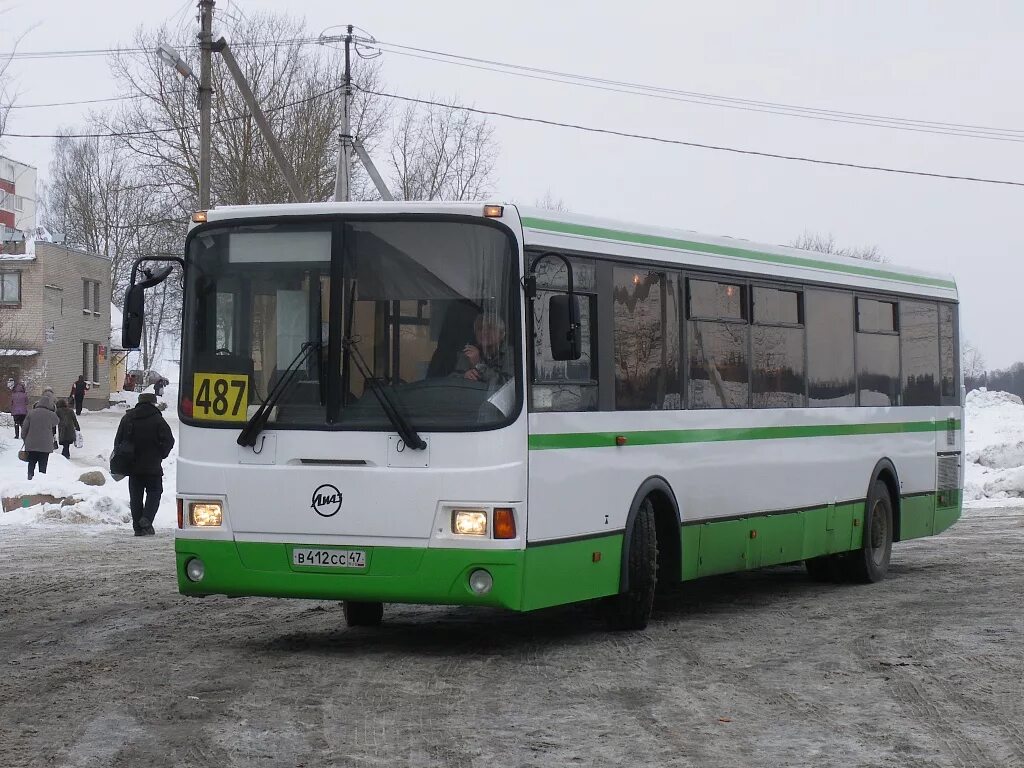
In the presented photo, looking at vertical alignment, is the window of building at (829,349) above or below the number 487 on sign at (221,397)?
above

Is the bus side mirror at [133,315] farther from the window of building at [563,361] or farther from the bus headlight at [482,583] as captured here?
the bus headlight at [482,583]

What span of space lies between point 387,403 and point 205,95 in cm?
1889

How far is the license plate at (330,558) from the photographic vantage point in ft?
34.3

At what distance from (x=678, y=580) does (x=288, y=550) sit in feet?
9.98

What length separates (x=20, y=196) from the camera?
305 ft

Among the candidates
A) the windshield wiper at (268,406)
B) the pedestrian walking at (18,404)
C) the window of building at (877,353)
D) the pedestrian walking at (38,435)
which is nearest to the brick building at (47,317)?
the pedestrian walking at (18,404)

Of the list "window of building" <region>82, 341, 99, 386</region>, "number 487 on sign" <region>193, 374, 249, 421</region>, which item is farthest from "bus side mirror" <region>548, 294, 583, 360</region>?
"window of building" <region>82, 341, 99, 386</region>

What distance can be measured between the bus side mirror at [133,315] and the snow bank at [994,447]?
21.4 m

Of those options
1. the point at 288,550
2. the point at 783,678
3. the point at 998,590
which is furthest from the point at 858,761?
the point at 998,590

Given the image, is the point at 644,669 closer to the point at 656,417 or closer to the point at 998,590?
the point at 656,417

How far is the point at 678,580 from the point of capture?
1228 cm

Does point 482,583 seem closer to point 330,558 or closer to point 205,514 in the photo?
point 330,558

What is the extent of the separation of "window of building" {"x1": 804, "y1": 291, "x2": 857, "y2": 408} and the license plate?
5539mm

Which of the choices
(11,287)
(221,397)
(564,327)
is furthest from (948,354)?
(11,287)
